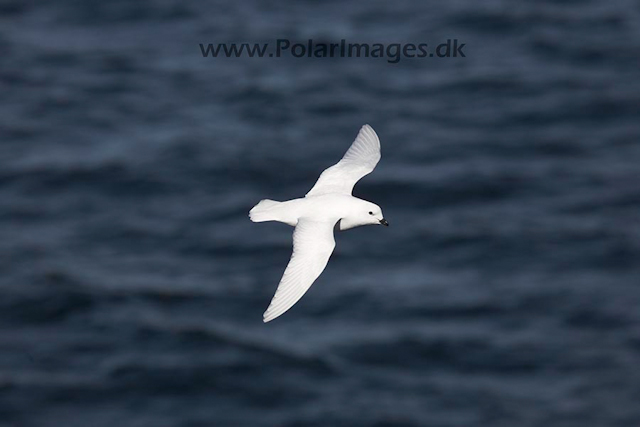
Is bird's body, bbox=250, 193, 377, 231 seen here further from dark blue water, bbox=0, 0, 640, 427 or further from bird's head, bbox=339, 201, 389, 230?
dark blue water, bbox=0, 0, 640, 427

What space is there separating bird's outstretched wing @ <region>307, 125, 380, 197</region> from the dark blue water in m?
14.1

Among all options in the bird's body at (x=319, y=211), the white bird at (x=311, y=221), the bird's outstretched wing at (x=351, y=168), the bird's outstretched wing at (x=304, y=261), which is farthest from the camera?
the bird's outstretched wing at (x=351, y=168)

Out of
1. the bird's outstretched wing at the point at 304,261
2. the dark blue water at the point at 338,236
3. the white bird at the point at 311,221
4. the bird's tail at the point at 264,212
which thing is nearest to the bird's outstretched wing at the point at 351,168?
the white bird at the point at 311,221

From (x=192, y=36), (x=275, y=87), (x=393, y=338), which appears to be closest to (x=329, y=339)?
(x=393, y=338)

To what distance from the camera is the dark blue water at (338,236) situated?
28.9m

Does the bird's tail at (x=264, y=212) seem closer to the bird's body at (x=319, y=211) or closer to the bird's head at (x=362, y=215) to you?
the bird's body at (x=319, y=211)

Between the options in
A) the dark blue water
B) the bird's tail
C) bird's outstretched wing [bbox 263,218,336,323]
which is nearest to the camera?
bird's outstretched wing [bbox 263,218,336,323]

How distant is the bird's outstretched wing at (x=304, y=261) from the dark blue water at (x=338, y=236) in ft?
53.2

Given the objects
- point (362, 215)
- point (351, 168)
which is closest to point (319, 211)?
point (362, 215)

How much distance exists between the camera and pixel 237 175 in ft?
109

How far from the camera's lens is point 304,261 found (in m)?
12.2

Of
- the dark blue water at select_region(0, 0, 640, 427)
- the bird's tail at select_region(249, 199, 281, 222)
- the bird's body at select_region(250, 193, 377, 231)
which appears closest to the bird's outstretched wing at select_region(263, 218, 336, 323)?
the bird's body at select_region(250, 193, 377, 231)

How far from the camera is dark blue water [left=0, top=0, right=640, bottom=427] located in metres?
28.9

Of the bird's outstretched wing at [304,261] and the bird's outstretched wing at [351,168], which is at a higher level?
the bird's outstretched wing at [351,168]
